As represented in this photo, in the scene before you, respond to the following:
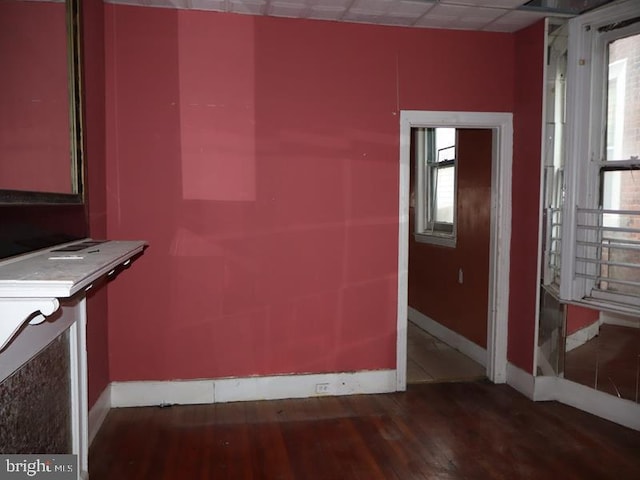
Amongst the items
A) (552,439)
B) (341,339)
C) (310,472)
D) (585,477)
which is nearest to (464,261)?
(341,339)

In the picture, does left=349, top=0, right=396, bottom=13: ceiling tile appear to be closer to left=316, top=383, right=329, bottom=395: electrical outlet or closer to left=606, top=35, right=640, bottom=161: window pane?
left=606, top=35, right=640, bottom=161: window pane

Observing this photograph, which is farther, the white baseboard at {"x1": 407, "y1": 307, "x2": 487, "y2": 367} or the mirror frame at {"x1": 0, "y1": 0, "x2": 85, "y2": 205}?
the white baseboard at {"x1": 407, "y1": 307, "x2": 487, "y2": 367}

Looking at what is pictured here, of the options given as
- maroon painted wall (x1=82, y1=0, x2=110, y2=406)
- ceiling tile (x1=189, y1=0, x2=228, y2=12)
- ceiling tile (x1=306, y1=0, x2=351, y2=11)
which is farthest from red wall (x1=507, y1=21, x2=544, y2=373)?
maroon painted wall (x1=82, y1=0, x2=110, y2=406)

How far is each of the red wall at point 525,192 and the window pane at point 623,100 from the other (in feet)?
1.35

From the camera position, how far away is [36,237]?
6.23ft

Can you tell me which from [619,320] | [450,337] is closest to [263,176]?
[619,320]

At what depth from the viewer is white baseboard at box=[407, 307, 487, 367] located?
4.24m

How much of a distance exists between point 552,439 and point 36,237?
2874 millimetres

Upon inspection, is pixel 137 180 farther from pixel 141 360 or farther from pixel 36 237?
pixel 36 237

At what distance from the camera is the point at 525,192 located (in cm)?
357

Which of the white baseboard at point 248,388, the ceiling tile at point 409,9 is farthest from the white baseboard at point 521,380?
the ceiling tile at point 409,9

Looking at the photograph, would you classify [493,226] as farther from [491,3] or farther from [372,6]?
[372,6]

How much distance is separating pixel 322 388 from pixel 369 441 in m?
0.70

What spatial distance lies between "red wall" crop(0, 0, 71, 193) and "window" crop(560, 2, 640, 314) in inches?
116
